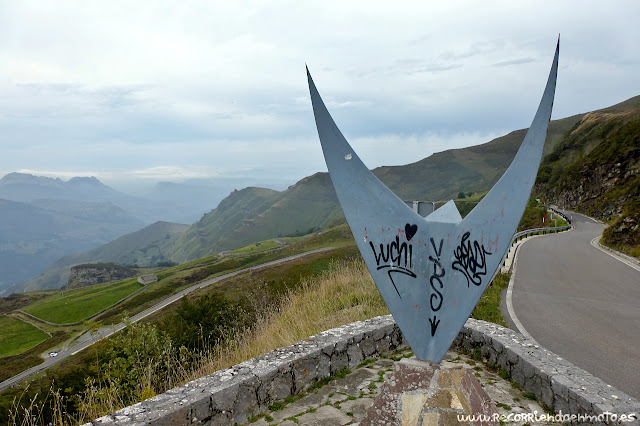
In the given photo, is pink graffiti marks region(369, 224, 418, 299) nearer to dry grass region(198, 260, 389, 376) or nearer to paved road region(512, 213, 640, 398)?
dry grass region(198, 260, 389, 376)

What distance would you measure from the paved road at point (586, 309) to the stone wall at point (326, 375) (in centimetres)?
207

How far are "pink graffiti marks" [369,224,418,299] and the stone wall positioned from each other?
88.7 inches

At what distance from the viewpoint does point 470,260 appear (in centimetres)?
420

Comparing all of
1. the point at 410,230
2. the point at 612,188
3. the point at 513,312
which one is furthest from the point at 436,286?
the point at 612,188

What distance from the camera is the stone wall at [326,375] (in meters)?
4.40

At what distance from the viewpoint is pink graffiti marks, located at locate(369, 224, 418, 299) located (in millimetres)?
4422

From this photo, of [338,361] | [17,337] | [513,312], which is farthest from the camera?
[17,337]

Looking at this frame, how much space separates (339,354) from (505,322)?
5837mm

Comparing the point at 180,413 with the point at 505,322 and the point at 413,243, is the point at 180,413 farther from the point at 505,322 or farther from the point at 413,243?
the point at 505,322

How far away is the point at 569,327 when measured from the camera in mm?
9953

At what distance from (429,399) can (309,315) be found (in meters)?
5.85

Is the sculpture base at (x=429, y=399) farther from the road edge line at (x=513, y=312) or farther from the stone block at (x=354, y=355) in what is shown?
the road edge line at (x=513, y=312)

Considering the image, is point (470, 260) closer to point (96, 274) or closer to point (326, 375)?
point (326, 375)

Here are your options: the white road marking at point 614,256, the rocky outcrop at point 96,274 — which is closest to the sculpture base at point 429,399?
the white road marking at point 614,256
